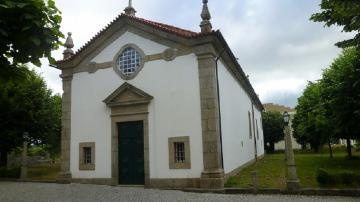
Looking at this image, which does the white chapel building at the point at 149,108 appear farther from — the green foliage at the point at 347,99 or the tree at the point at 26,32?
the tree at the point at 26,32

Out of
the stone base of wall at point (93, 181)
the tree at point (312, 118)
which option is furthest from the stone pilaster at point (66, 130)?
the tree at point (312, 118)

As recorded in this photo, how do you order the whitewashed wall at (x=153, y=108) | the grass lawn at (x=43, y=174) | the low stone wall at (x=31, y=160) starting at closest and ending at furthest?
1. the whitewashed wall at (x=153, y=108)
2. the grass lawn at (x=43, y=174)
3. the low stone wall at (x=31, y=160)

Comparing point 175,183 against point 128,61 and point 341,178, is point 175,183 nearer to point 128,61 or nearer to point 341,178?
point 128,61

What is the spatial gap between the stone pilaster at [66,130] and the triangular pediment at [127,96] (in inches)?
96.6

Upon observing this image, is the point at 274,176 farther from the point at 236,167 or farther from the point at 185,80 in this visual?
the point at 185,80

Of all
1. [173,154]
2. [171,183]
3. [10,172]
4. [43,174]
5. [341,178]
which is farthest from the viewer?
[43,174]

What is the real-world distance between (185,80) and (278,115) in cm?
4097

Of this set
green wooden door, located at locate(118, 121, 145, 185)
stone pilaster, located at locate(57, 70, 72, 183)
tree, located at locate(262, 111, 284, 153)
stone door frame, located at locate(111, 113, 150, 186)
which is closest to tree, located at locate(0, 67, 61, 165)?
stone pilaster, located at locate(57, 70, 72, 183)

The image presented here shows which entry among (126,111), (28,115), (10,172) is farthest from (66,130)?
(28,115)

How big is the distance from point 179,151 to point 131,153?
2333 millimetres

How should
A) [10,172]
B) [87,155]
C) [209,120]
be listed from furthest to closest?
[10,172] < [87,155] < [209,120]

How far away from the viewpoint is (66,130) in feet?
53.8

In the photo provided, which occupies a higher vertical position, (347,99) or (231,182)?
(347,99)

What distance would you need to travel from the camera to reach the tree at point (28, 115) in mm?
20828
